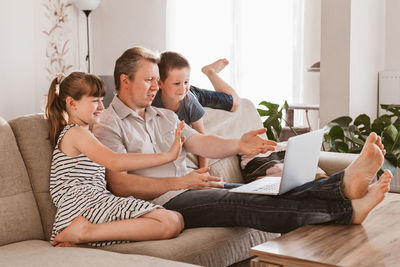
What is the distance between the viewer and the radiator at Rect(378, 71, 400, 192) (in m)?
4.43

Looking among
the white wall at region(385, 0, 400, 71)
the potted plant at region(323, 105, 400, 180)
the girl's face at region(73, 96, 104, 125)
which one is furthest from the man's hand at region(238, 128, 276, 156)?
the white wall at region(385, 0, 400, 71)

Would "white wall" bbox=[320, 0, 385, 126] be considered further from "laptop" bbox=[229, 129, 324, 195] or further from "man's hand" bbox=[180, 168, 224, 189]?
"man's hand" bbox=[180, 168, 224, 189]

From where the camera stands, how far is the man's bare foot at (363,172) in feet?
6.27

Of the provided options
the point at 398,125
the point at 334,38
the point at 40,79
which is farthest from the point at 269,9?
the point at 40,79

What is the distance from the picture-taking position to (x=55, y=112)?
2.18 metres

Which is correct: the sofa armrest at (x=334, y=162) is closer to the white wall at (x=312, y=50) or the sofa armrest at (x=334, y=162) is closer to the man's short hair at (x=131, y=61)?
the man's short hair at (x=131, y=61)

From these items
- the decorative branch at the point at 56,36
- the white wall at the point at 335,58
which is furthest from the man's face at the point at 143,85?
the decorative branch at the point at 56,36

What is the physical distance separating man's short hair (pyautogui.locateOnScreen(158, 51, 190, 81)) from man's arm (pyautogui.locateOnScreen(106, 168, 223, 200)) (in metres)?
0.56

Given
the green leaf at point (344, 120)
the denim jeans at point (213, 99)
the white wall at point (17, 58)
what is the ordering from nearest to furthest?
the denim jeans at point (213, 99), the green leaf at point (344, 120), the white wall at point (17, 58)

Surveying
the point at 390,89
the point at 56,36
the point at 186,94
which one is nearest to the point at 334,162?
the point at 186,94

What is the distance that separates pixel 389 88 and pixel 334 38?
755mm

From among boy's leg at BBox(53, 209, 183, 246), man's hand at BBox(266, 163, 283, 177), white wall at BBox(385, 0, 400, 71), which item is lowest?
boy's leg at BBox(53, 209, 183, 246)

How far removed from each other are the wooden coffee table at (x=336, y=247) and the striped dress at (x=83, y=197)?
523 mm

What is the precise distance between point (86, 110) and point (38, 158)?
0.26 m
